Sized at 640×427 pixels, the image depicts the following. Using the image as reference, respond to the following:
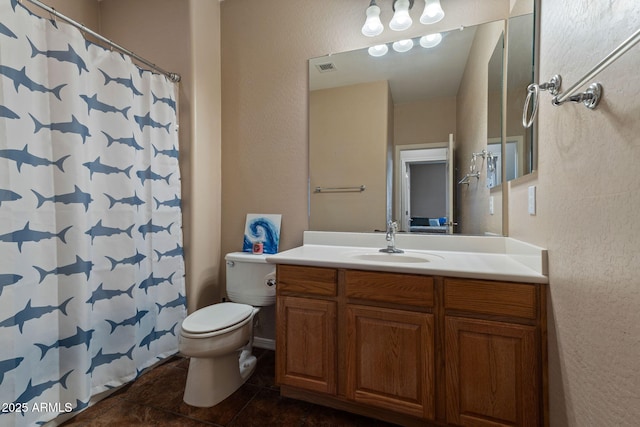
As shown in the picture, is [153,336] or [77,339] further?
[153,336]

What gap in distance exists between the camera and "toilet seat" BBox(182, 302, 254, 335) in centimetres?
144

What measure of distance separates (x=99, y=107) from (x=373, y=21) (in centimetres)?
171

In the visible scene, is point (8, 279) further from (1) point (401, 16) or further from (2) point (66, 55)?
(1) point (401, 16)

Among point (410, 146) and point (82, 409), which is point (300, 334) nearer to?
point (82, 409)

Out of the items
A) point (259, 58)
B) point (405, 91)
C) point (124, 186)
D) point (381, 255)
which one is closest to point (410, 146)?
point (405, 91)

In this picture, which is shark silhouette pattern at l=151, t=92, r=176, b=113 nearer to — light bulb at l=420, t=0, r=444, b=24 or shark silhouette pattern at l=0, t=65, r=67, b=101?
shark silhouette pattern at l=0, t=65, r=67, b=101

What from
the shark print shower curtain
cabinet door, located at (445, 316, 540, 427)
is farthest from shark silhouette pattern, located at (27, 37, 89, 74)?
cabinet door, located at (445, 316, 540, 427)

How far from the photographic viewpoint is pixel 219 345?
1449 millimetres

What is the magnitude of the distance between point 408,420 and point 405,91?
1825 millimetres

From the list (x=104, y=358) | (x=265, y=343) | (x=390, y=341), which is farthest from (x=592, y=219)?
(x=104, y=358)

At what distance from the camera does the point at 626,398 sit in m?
0.62

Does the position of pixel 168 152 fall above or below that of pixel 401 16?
below

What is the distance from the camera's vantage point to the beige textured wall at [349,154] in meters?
1.80

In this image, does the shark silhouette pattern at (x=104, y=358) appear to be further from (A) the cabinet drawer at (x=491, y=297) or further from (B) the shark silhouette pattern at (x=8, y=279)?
(A) the cabinet drawer at (x=491, y=297)
